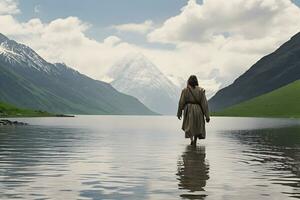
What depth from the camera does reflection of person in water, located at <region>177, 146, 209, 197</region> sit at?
16359 mm

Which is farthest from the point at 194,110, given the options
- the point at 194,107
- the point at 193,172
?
the point at 193,172

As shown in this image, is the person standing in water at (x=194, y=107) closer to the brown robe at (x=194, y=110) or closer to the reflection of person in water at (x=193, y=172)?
the brown robe at (x=194, y=110)

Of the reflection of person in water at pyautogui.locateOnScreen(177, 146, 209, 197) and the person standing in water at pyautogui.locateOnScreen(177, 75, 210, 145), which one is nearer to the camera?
the reflection of person in water at pyautogui.locateOnScreen(177, 146, 209, 197)

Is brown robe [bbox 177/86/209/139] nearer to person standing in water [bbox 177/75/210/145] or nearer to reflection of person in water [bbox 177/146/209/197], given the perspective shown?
person standing in water [bbox 177/75/210/145]

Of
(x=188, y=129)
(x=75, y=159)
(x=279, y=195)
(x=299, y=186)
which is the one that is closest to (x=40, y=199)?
(x=279, y=195)

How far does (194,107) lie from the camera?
101 ft

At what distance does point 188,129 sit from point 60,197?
17438 mm

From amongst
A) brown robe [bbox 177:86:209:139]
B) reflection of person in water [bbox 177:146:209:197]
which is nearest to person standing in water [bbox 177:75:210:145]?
brown robe [bbox 177:86:209:139]

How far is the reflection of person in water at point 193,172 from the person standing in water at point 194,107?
313cm

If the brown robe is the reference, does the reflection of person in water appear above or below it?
below

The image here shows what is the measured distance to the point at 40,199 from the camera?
13.8 m

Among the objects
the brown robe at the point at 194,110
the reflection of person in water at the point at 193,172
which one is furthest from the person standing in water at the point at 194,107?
the reflection of person in water at the point at 193,172

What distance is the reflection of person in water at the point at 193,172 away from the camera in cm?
1636

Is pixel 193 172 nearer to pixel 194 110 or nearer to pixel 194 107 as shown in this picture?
pixel 194 110
